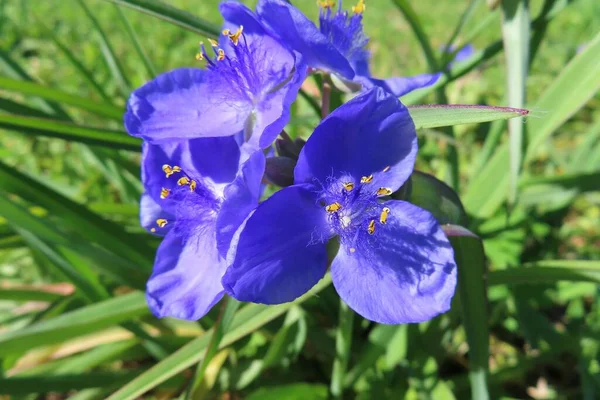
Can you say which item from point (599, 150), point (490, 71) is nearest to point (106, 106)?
point (599, 150)

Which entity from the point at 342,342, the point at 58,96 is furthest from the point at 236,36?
the point at 342,342

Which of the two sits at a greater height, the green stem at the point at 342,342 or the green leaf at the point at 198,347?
the green leaf at the point at 198,347

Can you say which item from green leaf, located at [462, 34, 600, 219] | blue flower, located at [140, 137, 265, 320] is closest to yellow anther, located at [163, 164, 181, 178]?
blue flower, located at [140, 137, 265, 320]

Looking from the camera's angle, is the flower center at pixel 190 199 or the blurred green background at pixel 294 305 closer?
the flower center at pixel 190 199

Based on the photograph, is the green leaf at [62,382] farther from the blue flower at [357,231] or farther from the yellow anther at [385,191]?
the yellow anther at [385,191]

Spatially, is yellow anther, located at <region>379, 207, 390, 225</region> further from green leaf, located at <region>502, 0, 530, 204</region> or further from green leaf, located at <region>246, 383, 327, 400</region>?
green leaf, located at <region>246, 383, 327, 400</region>

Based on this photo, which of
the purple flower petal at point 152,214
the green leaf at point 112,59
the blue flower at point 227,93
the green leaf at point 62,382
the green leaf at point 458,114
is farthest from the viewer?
the green leaf at point 112,59

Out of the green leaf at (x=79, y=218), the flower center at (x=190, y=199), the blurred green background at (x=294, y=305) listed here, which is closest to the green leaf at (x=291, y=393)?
the blurred green background at (x=294, y=305)

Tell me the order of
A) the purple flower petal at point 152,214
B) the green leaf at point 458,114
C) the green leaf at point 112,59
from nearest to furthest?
the green leaf at point 458,114, the purple flower petal at point 152,214, the green leaf at point 112,59
